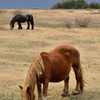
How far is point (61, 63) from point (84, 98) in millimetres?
1084

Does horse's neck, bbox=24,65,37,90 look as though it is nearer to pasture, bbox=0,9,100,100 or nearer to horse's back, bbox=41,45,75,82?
horse's back, bbox=41,45,75,82

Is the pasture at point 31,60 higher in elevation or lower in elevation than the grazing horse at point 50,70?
lower

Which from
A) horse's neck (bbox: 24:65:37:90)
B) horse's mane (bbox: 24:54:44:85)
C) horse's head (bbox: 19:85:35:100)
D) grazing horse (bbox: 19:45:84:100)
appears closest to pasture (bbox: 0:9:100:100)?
grazing horse (bbox: 19:45:84:100)

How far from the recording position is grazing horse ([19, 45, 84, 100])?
14.8 ft

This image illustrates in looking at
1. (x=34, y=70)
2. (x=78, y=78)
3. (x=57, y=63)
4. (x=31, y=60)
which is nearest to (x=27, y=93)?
(x=34, y=70)

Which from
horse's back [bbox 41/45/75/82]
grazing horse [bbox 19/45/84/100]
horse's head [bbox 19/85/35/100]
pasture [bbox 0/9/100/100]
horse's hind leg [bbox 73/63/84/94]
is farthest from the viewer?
pasture [bbox 0/9/100/100]

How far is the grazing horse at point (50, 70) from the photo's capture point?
450 centimetres

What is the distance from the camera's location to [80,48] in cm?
1276

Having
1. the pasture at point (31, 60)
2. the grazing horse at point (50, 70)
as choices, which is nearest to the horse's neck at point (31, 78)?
the grazing horse at point (50, 70)

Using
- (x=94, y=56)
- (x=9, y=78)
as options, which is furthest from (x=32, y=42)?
(x=9, y=78)

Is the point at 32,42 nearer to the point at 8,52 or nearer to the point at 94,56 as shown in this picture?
the point at 8,52

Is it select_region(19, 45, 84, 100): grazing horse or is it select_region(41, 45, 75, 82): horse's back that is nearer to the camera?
select_region(19, 45, 84, 100): grazing horse

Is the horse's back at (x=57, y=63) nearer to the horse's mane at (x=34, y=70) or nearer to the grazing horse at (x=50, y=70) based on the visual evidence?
the grazing horse at (x=50, y=70)

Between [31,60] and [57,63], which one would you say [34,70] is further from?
[31,60]
